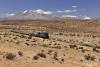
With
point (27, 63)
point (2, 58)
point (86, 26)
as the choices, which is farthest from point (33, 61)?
point (86, 26)

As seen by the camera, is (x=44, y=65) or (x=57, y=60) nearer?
(x=44, y=65)

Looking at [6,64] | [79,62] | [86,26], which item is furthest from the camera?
[86,26]

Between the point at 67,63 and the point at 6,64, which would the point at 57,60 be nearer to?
the point at 67,63

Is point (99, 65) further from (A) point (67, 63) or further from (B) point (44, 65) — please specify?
(B) point (44, 65)

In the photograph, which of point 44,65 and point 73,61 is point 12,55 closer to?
point 44,65

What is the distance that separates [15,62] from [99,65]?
252 inches

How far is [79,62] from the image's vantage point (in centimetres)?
2331

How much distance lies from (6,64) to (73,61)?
595cm

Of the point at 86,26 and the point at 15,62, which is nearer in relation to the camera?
the point at 15,62

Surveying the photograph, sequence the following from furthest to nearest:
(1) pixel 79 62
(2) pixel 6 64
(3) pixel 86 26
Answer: (3) pixel 86 26
(1) pixel 79 62
(2) pixel 6 64

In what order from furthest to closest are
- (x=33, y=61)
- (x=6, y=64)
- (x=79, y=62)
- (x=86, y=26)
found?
(x=86, y=26) < (x=79, y=62) < (x=33, y=61) < (x=6, y=64)

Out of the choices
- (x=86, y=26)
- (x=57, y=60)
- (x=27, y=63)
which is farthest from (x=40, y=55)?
(x=86, y=26)

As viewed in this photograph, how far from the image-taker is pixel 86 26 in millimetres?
152000

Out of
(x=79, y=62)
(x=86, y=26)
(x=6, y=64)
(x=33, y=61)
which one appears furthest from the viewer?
(x=86, y=26)
